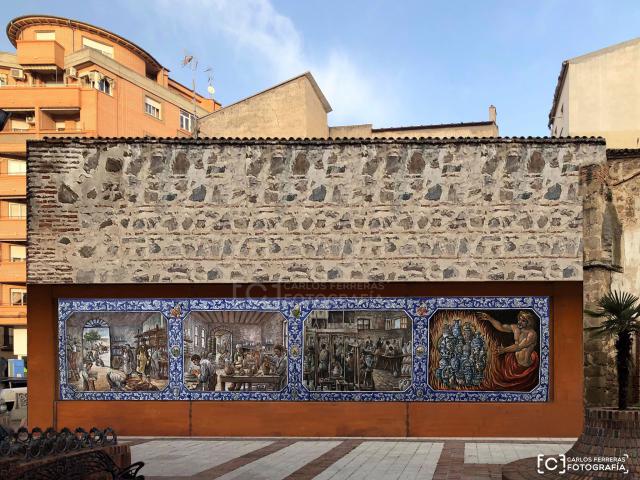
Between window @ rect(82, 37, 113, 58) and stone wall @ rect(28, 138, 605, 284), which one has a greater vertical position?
window @ rect(82, 37, 113, 58)

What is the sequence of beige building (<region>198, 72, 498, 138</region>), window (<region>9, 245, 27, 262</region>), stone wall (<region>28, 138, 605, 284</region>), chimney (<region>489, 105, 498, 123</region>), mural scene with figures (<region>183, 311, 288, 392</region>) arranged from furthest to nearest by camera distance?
window (<region>9, 245, 27, 262</region>) → chimney (<region>489, 105, 498, 123</region>) → beige building (<region>198, 72, 498, 138</region>) → mural scene with figures (<region>183, 311, 288, 392</region>) → stone wall (<region>28, 138, 605, 284</region>)

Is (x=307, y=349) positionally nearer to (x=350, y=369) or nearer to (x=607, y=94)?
(x=350, y=369)

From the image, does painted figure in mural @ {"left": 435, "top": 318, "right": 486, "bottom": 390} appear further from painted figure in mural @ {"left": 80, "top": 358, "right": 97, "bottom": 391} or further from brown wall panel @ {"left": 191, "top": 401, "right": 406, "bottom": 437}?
painted figure in mural @ {"left": 80, "top": 358, "right": 97, "bottom": 391}

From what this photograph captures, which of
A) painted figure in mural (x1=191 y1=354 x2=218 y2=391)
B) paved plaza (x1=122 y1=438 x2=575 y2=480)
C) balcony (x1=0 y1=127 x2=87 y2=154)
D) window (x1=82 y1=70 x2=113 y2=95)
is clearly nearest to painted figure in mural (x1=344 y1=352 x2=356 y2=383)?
paved plaza (x1=122 y1=438 x2=575 y2=480)

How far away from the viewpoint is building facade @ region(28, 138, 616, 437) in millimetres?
12711

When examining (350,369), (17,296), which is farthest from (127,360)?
(17,296)

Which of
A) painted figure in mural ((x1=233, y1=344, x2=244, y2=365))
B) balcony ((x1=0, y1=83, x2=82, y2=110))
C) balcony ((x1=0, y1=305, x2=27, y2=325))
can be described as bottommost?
balcony ((x1=0, y1=305, x2=27, y2=325))

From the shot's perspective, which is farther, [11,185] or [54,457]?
[11,185]

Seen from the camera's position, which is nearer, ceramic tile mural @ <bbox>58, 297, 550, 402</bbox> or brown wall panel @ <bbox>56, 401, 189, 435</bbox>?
ceramic tile mural @ <bbox>58, 297, 550, 402</bbox>

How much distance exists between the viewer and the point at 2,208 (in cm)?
3569

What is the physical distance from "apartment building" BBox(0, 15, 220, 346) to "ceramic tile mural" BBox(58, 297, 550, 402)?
23.7 meters

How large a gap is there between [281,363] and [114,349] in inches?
128

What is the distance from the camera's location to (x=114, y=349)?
13320mm

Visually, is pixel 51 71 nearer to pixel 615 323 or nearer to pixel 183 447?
pixel 183 447
